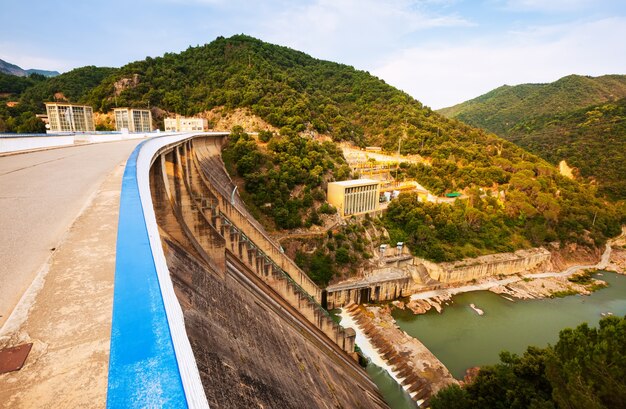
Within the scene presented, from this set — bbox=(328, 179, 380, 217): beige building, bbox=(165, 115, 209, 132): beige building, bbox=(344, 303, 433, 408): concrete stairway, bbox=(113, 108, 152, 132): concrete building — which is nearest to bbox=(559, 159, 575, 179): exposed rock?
bbox=(328, 179, 380, 217): beige building

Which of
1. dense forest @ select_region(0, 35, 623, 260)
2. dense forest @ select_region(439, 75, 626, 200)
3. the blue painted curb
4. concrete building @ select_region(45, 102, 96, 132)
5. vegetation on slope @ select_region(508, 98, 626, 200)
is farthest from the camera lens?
dense forest @ select_region(439, 75, 626, 200)

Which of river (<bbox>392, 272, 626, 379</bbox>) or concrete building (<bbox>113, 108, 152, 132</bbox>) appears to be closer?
river (<bbox>392, 272, 626, 379</bbox>)

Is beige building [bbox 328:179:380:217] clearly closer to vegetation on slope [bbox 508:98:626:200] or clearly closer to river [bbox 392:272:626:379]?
river [bbox 392:272:626:379]

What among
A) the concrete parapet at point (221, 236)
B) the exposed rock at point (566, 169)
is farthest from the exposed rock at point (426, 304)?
the exposed rock at point (566, 169)

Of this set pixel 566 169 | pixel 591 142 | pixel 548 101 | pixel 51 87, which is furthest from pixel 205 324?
pixel 548 101

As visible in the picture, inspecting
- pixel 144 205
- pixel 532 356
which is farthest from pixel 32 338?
pixel 532 356

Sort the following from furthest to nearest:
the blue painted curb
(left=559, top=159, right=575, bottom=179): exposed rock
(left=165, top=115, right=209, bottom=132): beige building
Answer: (left=559, top=159, right=575, bottom=179): exposed rock < (left=165, top=115, right=209, bottom=132): beige building < the blue painted curb

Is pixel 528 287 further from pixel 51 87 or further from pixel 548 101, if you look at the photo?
pixel 548 101

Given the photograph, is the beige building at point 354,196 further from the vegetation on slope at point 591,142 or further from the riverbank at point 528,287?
the vegetation on slope at point 591,142
